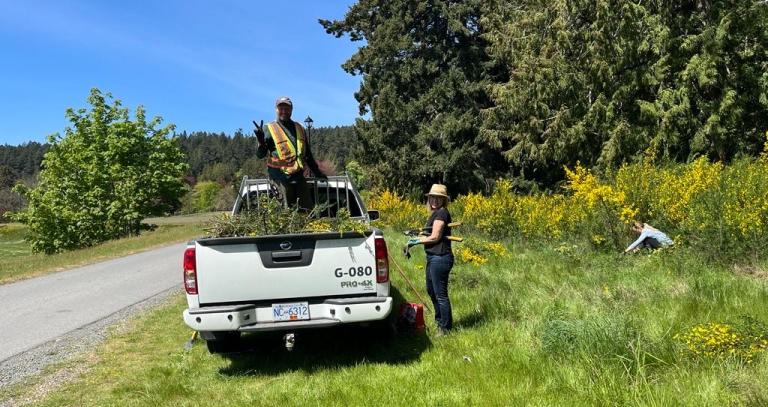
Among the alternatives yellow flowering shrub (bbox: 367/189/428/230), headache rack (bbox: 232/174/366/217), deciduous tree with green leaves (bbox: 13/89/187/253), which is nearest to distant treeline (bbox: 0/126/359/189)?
deciduous tree with green leaves (bbox: 13/89/187/253)

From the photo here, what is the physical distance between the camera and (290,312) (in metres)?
5.39

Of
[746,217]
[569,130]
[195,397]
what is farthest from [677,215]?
[569,130]

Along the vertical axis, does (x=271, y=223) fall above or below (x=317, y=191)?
below

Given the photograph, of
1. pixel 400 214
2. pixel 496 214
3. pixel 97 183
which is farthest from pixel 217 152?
pixel 496 214

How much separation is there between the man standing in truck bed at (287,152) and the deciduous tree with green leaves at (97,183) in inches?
1407

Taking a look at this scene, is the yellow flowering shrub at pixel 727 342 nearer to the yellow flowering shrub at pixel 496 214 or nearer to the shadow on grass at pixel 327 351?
the shadow on grass at pixel 327 351

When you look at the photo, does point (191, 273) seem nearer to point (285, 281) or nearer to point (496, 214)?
point (285, 281)

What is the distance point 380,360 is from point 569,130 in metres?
18.9

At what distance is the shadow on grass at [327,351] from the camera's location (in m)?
5.73

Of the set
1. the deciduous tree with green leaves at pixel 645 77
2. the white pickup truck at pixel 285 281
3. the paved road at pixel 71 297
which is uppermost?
the deciduous tree with green leaves at pixel 645 77

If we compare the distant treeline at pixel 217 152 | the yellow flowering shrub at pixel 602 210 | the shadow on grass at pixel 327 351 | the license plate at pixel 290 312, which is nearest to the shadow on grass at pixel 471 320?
the shadow on grass at pixel 327 351

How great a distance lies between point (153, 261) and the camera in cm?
1903

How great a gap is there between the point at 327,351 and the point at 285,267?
1.44m

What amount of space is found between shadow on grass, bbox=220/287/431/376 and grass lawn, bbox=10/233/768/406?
0.02 meters
